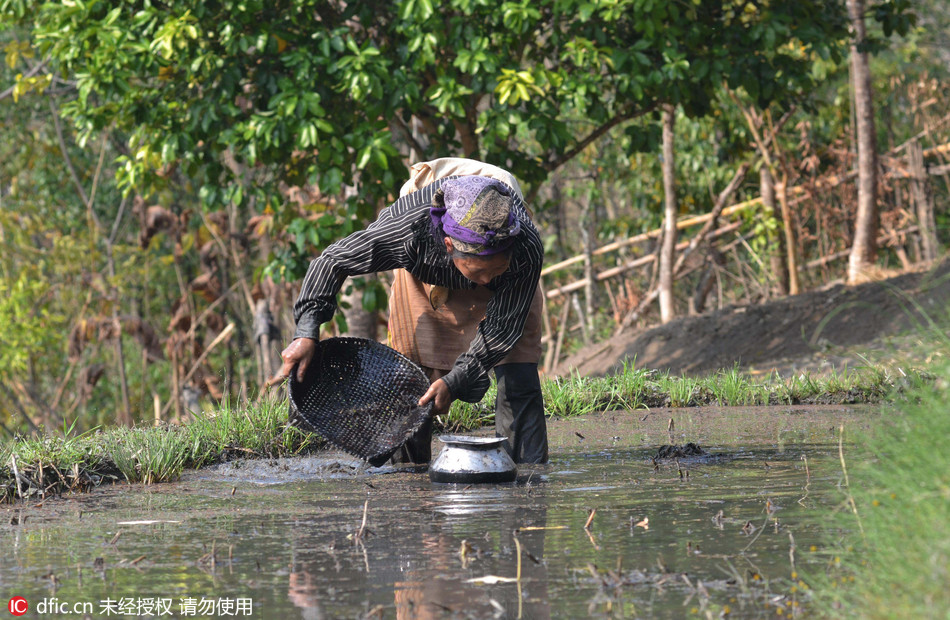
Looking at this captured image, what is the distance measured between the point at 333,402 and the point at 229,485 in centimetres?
74

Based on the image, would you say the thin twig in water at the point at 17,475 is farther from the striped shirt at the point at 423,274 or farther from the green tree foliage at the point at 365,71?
the green tree foliage at the point at 365,71

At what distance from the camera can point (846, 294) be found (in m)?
11.1

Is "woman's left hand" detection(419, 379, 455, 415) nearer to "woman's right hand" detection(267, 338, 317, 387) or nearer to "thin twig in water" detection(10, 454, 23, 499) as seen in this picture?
"woman's right hand" detection(267, 338, 317, 387)

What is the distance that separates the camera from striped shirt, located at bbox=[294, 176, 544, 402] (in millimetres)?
4936

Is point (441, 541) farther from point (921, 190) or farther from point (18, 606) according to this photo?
point (921, 190)

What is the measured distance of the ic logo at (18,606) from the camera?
2.87 metres

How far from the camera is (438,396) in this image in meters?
5.00

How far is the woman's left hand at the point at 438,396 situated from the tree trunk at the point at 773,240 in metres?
7.79

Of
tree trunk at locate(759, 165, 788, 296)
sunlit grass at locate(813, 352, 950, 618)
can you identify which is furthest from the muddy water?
tree trunk at locate(759, 165, 788, 296)

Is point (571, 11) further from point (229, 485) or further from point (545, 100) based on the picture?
point (229, 485)

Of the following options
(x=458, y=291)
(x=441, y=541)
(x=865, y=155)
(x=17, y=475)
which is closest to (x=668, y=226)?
(x=865, y=155)

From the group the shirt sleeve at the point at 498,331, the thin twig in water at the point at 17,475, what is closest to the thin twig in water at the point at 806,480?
the shirt sleeve at the point at 498,331

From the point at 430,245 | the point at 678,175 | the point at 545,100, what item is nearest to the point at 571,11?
the point at 545,100

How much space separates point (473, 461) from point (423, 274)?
3.04 feet
